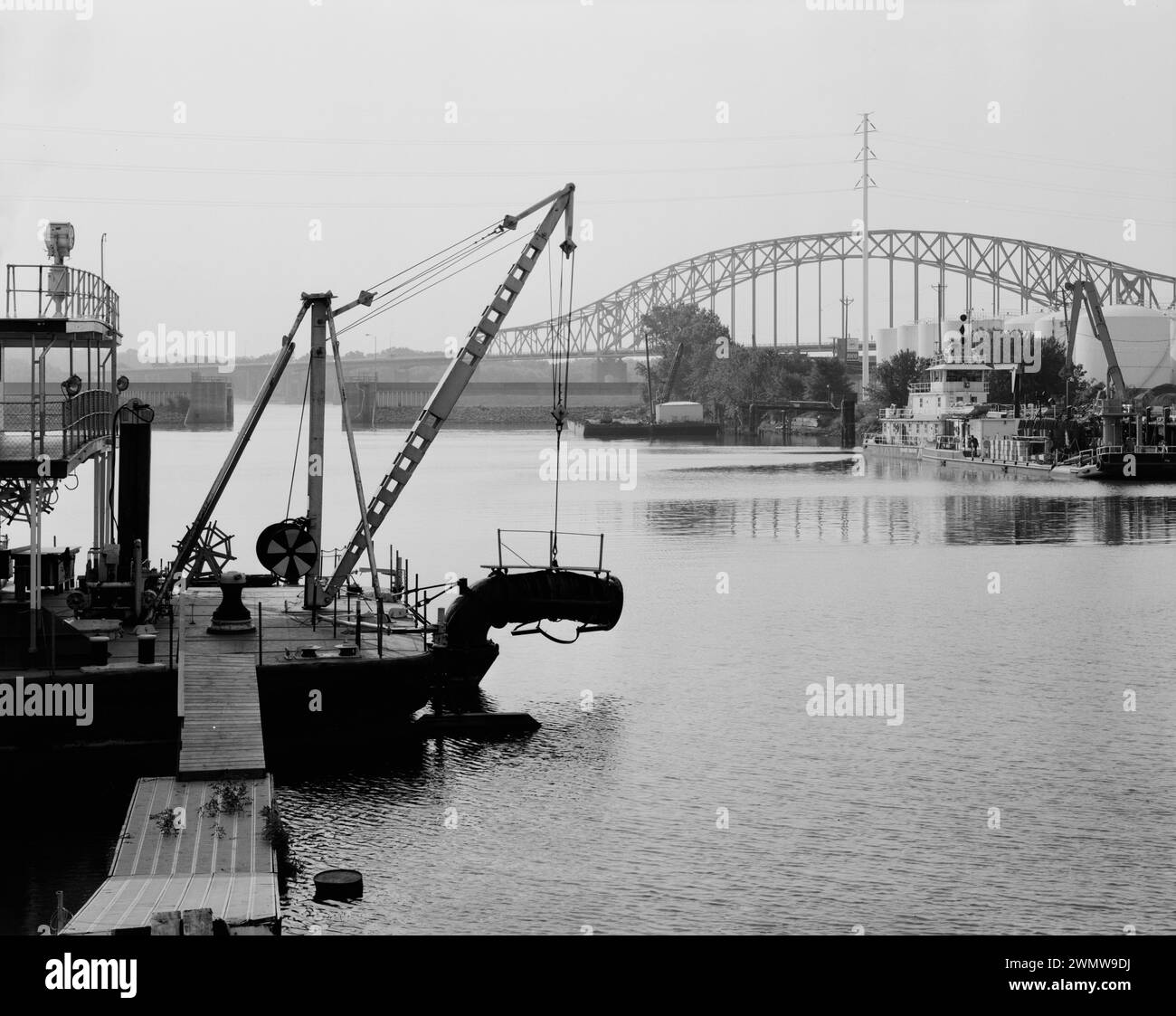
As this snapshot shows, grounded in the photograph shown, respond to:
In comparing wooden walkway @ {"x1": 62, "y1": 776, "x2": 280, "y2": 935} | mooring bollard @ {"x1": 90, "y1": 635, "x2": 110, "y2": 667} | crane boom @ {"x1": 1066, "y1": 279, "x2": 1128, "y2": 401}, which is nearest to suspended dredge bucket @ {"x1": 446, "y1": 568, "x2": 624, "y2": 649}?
mooring bollard @ {"x1": 90, "y1": 635, "x2": 110, "y2": 667}

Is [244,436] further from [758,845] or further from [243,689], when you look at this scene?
[758,845]

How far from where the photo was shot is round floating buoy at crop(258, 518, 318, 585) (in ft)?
129

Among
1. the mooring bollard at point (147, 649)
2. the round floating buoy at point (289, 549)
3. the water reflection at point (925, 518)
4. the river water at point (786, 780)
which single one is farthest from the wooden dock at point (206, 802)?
the water reflection at point (925, 518)

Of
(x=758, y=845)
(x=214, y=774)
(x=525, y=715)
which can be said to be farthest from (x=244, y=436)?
(x=758, y=845)

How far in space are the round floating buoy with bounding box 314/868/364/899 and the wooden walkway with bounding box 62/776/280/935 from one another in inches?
44.8

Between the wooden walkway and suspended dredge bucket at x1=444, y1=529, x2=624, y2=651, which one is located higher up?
suspended dredge bucket at x1=444, y1=529, x2=624, y2=651

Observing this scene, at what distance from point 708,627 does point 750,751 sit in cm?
1975

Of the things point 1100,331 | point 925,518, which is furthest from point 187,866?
point 1100,331

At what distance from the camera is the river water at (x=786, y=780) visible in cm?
2664

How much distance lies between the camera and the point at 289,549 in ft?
129

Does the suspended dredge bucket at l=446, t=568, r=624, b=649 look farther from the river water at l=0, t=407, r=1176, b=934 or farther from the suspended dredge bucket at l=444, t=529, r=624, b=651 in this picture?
the river water at l=0, t=407, r=1176, b=934

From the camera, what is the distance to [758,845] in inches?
1168

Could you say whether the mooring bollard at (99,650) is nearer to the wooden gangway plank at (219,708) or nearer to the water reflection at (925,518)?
the wooden gangway plank at (219,708)

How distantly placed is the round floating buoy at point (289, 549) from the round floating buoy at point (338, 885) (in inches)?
552
